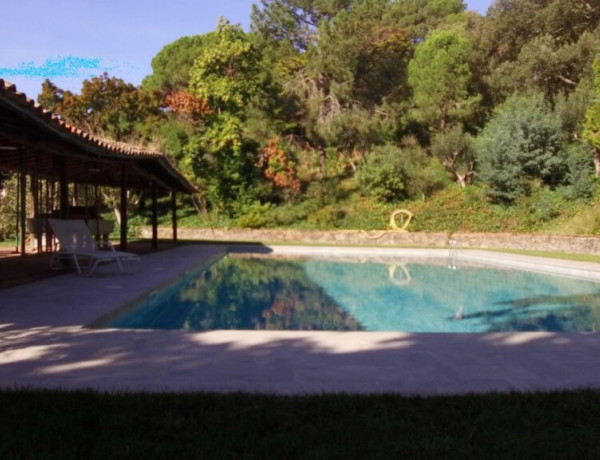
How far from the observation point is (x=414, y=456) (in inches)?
108

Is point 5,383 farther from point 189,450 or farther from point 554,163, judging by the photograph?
point 554,163

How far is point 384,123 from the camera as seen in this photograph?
97.8 ft

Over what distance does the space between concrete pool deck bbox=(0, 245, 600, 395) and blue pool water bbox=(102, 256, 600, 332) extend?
1.56 m

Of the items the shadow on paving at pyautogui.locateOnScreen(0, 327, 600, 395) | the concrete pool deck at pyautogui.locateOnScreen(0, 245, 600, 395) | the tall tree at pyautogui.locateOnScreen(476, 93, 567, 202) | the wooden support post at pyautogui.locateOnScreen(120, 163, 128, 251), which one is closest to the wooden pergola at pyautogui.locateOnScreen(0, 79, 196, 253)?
the wooden support post at pyautogui.locateOnScreen(120, 163, 128, 251)

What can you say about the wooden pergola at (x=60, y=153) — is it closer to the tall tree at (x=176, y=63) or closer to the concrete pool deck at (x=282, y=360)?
the concrete pool deck at (x=282, y=360)

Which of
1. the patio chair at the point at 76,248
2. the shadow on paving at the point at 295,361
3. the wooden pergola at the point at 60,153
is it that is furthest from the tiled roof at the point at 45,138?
the shadow on paving at the point at 295,361

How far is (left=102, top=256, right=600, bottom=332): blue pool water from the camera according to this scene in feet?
27.8

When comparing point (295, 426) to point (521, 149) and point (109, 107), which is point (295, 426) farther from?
point (109, 107)

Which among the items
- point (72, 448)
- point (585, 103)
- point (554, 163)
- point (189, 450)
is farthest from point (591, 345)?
point (585, 103)

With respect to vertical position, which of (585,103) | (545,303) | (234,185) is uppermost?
(585,103)

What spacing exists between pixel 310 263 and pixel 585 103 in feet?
49.9

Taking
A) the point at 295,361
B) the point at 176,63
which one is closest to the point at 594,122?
the point at 295,361

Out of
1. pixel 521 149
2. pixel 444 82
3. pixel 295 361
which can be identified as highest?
pixel 444 82

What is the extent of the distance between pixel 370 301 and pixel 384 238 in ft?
46.6
